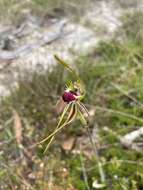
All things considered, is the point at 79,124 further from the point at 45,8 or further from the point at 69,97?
the point at 45,8

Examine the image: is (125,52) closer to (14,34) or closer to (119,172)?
(14,34)

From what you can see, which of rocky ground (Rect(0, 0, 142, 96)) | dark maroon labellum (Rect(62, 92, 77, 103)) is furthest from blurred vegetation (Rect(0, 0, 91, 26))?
dark maroon labellum (Rect(62, 92, 77, 103))

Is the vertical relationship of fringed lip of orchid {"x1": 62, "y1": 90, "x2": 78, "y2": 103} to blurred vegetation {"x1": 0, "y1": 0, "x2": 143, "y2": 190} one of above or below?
above

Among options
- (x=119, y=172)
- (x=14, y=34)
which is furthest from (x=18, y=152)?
(x=14, y=34)

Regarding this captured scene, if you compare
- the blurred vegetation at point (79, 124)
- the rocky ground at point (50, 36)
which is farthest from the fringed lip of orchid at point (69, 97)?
the rocky ground at point (50, 36)

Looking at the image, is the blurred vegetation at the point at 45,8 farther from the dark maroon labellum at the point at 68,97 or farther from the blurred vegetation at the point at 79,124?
the dark maroon labellum at the point at 68,97

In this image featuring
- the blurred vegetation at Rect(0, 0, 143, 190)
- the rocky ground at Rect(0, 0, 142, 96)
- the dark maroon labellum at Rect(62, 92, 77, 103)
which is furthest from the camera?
the rocky ground at Rect(0, 0, 142, 96)

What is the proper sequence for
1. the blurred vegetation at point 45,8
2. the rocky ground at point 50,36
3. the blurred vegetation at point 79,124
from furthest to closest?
the blurred vegetation at point 45,8, the rocky ground at point 50,36, the blurred vegetation at point 79,124

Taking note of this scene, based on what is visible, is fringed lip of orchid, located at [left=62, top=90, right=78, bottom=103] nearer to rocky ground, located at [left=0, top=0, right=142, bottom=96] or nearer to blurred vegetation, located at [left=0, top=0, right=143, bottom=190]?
blurred vegetation, located at [left=0, top=0, right=143, bottom=190]
